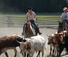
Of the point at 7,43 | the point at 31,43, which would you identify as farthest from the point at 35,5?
the point at 31,43

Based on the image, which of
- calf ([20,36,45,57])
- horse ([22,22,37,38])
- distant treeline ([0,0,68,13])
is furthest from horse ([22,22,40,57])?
distant treeline ([0,0,68,13])

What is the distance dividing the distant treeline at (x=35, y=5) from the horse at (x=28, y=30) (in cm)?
5793

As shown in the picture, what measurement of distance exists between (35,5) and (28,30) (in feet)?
201

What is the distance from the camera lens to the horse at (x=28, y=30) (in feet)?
22.1

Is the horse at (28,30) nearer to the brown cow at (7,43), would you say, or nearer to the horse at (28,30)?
the horse at (28,30)

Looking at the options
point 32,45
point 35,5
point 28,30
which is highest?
point 35,5

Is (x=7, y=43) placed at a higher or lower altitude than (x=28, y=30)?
lower

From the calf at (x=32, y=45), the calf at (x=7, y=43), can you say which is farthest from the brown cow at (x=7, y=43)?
the calf at (x=32, y=45)

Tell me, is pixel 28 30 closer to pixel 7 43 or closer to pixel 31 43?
pixel 7 43

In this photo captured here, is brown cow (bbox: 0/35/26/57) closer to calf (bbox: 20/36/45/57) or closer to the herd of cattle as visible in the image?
the herd of cattle

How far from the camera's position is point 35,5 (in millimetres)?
66938

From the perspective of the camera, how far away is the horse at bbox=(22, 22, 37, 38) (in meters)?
6.75

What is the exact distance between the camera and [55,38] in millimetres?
5719

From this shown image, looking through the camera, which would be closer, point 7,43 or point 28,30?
point 7,43
